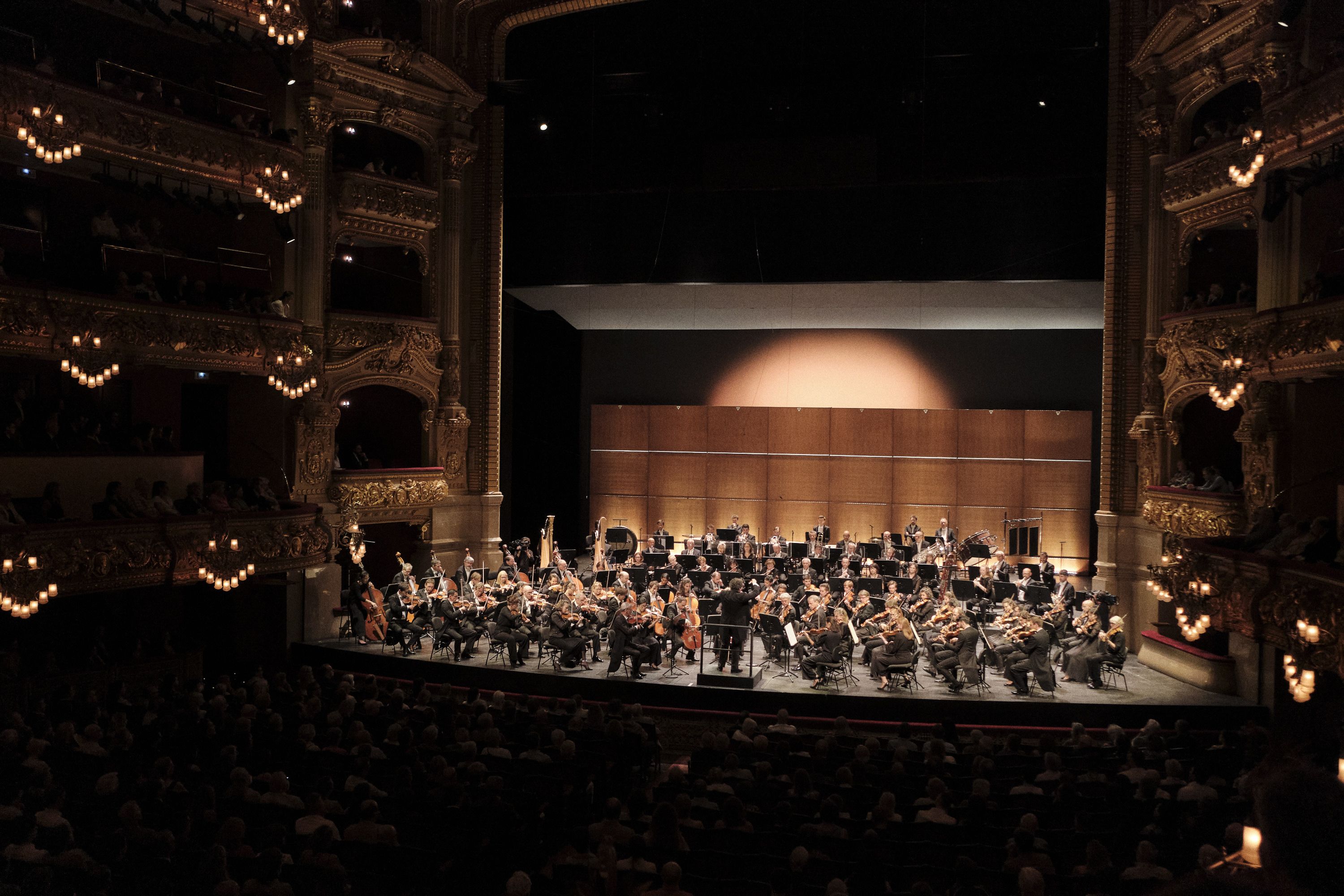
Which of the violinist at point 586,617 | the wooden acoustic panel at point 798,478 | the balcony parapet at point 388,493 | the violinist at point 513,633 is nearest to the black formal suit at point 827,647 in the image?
the violinist at point 586,617

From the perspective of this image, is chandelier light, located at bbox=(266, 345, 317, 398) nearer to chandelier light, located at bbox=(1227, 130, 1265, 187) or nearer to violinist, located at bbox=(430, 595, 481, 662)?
violinist, located at bbox=(430, 595, 481, 662)

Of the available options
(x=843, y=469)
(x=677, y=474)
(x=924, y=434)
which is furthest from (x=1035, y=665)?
(x=677, y=474)

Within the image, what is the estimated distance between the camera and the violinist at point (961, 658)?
13938 mm

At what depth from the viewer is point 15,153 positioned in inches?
553

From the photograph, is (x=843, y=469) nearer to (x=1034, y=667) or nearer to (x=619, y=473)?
(x=619, y=473)

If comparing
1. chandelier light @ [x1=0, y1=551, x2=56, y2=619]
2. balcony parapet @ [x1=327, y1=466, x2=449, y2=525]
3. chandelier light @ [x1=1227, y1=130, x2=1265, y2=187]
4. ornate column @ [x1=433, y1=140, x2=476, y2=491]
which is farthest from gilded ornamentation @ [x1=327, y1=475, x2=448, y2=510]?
chandelier light @ [x1=1227, y1=130, x2=1265, y2=187]

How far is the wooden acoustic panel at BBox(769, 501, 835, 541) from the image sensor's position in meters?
24.2

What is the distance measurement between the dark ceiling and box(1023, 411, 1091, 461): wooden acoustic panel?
4728 millimetres

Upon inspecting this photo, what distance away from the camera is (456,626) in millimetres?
15531

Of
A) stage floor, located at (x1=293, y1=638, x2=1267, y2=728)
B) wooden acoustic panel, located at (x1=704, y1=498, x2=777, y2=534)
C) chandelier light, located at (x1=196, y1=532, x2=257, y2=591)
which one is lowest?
stage floor, located at (x1=293, y1=638, x2=1267, y2=728)

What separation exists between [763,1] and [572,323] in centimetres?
839

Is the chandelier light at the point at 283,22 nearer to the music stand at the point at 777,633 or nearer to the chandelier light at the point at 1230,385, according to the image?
the music stand at the point at 777,633

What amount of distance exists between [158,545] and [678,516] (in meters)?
13.0

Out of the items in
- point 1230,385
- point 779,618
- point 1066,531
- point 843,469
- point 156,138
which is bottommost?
point 779,618
